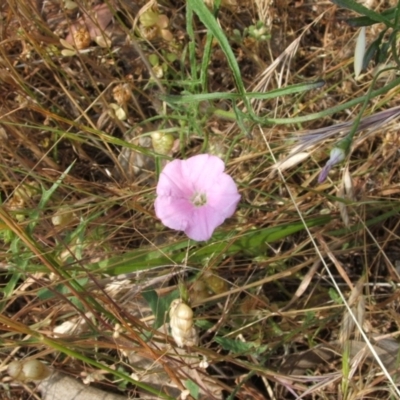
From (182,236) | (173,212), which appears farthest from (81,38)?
(173,212)

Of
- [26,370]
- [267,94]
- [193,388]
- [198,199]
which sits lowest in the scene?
[193,388]

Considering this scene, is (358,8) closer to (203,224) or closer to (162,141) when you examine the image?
(203,224)

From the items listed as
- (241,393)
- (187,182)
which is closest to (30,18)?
(187,182)

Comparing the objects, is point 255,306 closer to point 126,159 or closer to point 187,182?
point 187,182

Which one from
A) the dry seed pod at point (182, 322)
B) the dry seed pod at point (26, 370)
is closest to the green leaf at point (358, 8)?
the dry seed pod at point (182, 322)

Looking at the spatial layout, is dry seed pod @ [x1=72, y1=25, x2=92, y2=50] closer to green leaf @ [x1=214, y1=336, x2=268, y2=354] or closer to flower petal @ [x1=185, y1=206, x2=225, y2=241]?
flower petal @ [x1=185, y1=206, x2=225, y2=241]

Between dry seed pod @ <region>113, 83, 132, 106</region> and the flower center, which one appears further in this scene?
dry seed pod @ <region>113, 83, 132, 106</region>

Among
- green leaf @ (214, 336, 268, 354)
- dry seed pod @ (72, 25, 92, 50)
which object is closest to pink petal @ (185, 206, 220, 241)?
green leaf @ (214, 336, 268, 354)
